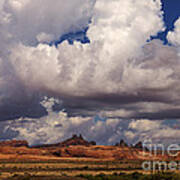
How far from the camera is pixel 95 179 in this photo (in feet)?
246

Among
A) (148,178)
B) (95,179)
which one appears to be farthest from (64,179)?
(148,178)

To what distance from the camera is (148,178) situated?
79375mm

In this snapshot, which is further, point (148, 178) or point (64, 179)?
point (148, 178)

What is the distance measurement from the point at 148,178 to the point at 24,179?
29282 mm

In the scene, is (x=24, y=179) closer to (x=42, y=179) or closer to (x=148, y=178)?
(x=42, y=179)

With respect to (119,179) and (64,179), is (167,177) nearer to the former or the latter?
(119,179)

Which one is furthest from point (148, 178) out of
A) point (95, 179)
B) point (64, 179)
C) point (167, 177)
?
point (64, 179)

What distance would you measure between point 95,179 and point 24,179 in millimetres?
16039

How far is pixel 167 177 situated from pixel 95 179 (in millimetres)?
16188

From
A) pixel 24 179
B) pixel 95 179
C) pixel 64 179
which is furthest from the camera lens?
pixel 95 179

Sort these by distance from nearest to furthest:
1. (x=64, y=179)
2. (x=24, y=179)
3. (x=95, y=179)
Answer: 1. (x=64, y=179)
2. (x=24, y=179)
3. (x=95, y=179)

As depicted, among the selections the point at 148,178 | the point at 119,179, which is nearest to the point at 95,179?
the point at 119,179

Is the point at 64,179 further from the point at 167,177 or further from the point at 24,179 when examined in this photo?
the point at 167,177

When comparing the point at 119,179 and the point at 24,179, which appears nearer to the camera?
the point at 24,179
